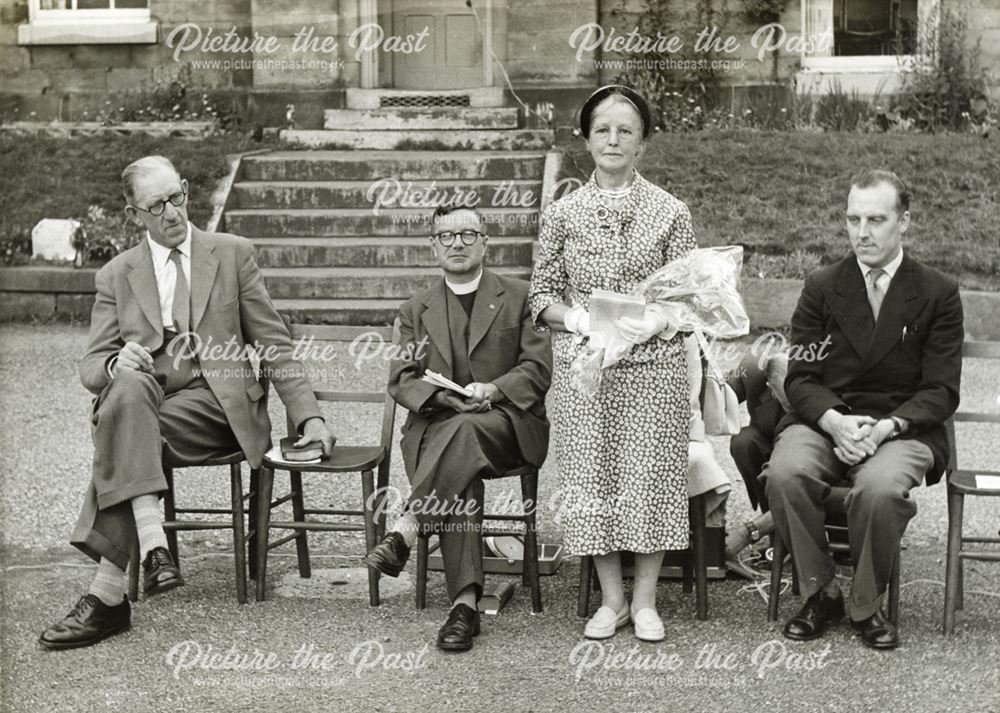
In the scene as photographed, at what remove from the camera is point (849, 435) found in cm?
529

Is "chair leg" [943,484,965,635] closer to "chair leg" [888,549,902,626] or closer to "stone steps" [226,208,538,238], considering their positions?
"chair leg" [888,549,902,626]

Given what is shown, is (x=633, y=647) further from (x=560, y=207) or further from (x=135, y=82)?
(x=135, y=82)

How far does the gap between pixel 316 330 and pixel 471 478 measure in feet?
4.23

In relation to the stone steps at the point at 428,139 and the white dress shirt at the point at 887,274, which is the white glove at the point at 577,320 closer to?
the white dress shirt at the point at 887,274

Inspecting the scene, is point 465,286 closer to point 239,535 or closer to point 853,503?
point 239,535

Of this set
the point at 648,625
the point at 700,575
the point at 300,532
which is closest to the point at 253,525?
the point at 300,532

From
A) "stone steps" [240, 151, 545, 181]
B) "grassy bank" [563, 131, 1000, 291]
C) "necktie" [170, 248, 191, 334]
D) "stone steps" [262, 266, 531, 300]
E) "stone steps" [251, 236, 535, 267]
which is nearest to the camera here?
"necktie" [170, 248, 191, 334]

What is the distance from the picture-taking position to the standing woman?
5309 mm

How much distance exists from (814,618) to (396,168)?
26.9 ft

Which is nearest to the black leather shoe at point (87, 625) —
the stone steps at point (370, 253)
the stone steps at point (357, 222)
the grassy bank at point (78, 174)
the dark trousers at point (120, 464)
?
the dark trousers at point (120, 464)

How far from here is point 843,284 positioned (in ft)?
18.2

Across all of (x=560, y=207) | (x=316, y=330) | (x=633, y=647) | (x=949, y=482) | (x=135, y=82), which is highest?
(x=135, y=82)

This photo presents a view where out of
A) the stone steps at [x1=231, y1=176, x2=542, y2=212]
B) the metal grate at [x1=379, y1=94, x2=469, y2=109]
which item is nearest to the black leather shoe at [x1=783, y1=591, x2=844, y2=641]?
the stone steps at [x1=231, y1=176, x2=542, y2=212]

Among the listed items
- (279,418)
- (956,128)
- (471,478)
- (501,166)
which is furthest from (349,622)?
(956,128)
